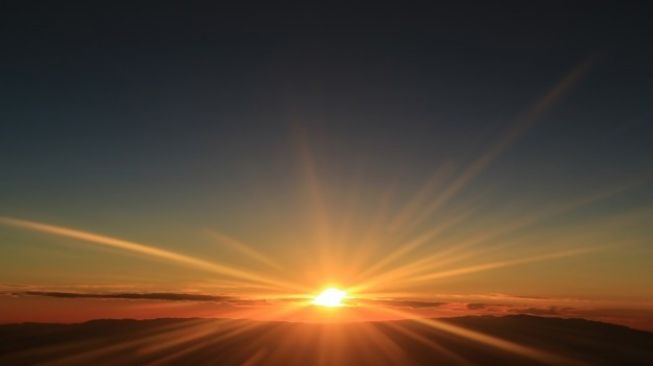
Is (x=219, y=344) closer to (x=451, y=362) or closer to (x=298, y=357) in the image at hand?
(x=298, y=357)

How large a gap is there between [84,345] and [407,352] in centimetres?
2785

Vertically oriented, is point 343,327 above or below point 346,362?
above

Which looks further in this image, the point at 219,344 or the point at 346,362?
the point at 219,344

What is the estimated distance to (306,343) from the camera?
50.1m

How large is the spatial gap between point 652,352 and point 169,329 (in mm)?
45196

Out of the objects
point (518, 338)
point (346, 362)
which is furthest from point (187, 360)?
point (518, 338)

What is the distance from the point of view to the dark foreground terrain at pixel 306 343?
43.1 m

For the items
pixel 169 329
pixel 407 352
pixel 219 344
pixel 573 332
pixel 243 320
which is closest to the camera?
pixel 407 352

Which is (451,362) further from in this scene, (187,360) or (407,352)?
(187,360)

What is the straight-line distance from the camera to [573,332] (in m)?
53.9

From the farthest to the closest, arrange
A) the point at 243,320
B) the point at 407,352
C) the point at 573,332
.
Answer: the point at 243,320, the point at 573,332, the point at 407,352

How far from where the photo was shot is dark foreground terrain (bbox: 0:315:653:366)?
141 ft

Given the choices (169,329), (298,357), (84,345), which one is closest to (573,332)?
(298,357)

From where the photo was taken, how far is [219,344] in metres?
49.5
